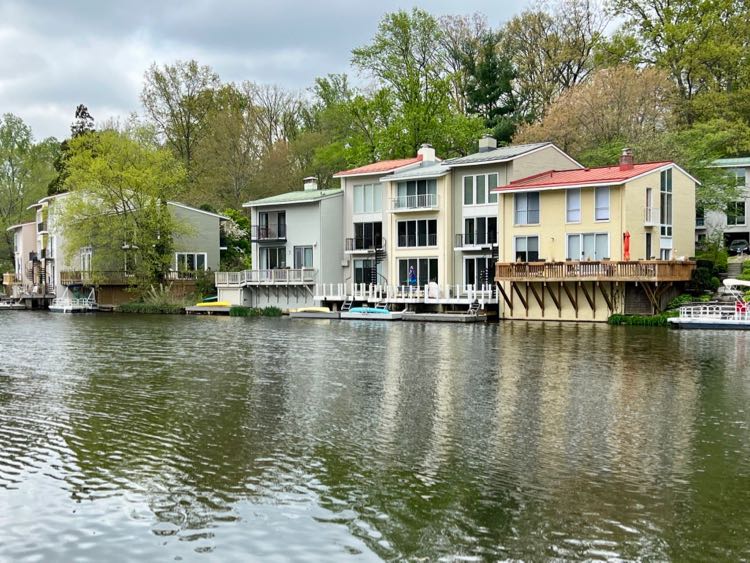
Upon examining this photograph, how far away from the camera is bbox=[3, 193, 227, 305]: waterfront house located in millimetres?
65312

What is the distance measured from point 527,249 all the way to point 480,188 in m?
5.31

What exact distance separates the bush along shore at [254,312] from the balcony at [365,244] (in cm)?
633

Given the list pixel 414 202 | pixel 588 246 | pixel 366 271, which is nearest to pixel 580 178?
pixel 588 246

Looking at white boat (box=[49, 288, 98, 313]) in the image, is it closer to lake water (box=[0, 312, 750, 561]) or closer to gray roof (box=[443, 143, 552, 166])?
gray roof (box=[443, 143, 552, 166])

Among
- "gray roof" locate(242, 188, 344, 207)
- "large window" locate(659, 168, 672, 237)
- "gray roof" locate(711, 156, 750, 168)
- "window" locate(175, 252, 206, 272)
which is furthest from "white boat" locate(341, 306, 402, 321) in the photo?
"gray roof" locate(711, 156, 750, 168)

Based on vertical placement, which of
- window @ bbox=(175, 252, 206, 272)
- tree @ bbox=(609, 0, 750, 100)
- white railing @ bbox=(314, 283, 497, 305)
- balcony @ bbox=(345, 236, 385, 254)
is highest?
tree @ bbox=(609, 0, 750, 100)

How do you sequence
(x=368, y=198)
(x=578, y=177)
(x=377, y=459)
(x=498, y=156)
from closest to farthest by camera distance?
(x=377, y=459) < (x=578, y=177) < (x=498, y=156) < (x=368, y=198)

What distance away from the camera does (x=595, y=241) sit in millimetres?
46156

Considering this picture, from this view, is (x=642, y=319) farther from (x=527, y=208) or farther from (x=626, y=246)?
(x=527, y=208)

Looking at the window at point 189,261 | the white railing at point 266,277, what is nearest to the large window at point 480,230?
the white railing at point 266,277

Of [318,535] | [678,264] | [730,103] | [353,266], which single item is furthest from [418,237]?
[318,535]

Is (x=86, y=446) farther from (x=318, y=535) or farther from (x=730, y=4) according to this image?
(x=730, y=4)

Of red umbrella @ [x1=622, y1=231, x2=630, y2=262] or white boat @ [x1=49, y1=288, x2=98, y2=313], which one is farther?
white boat @ [x1=49, y1=288, x2=98, y2=313]

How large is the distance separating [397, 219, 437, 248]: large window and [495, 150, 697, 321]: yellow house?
5607mm
